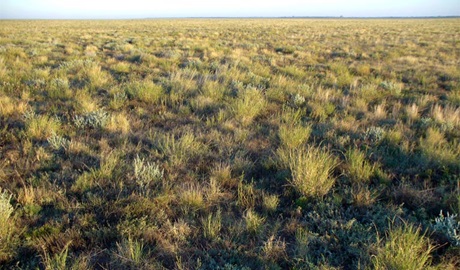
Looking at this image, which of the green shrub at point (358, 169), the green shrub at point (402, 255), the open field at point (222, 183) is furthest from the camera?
the green shrub at point (358, 169)

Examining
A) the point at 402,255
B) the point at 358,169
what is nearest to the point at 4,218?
the point at 402,255

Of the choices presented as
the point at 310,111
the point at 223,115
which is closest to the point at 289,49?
the point at 310,111

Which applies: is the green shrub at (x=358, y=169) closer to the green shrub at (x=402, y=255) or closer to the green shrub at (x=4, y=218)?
the green shrub at (x=402, y=255)

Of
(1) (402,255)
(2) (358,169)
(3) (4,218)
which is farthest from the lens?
(2) (358,169)

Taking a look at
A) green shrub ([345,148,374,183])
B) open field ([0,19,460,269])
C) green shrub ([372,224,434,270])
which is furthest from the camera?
green shrub ([345,148,374,183])

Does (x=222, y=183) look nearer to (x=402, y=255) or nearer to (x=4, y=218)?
(x=402, y=255)

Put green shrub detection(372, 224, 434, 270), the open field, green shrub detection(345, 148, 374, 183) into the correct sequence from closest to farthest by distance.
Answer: green shrub detection(372, 224, 434, 270) → the open field → green shrub detection(345, 148, 374, 183)

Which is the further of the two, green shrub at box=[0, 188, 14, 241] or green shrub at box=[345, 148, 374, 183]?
green shrub at box=[345, 148, 374, 183]

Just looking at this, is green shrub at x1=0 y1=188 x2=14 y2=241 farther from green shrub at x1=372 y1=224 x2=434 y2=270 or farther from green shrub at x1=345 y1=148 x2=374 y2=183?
green shrub at x1=345 y1=148 x2=374 y2=183

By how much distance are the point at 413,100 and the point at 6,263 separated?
8.23m

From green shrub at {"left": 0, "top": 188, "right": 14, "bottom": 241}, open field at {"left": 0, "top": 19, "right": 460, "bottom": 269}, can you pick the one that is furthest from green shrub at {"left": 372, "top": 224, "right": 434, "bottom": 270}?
green shrub at {"left": 0, "top": 188, "right": 14, "bottom": 241}

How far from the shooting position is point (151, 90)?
7.05 meters

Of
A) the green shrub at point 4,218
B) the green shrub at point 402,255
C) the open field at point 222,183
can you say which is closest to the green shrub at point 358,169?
the open field at point 222,183

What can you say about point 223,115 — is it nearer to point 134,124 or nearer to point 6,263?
point 134,124
